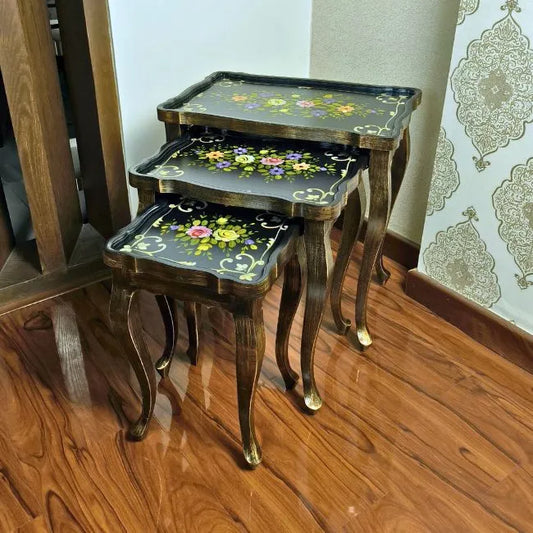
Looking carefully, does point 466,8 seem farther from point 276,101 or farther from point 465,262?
point 465,262

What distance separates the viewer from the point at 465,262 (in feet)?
4.69

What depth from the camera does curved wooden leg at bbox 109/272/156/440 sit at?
3.34 ft

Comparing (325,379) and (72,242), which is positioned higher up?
(72,242)

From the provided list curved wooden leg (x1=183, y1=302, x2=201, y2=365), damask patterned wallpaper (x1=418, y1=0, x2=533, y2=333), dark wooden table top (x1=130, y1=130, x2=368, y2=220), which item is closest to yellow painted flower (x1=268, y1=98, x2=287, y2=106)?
dark wooden table top (x1=130, y1=130, x2=368, y2=220)

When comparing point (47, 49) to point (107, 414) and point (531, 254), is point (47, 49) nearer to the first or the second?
point (107, 414)

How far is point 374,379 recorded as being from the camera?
52.7 inches

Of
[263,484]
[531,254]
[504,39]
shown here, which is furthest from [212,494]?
[504,39]

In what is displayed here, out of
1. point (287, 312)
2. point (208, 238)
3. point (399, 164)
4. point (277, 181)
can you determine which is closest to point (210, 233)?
point (208, 238)

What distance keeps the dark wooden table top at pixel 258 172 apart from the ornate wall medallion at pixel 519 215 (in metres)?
0.33

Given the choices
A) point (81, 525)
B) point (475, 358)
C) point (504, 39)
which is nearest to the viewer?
point (81, 525)

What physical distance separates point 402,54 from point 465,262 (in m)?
0.56

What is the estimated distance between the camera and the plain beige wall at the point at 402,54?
1446mm

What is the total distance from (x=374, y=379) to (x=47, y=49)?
42.6 inches

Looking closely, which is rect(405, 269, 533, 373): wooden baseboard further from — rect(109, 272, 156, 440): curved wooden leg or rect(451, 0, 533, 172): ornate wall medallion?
rect(109, 272, 156, 440): curved wooden leg
